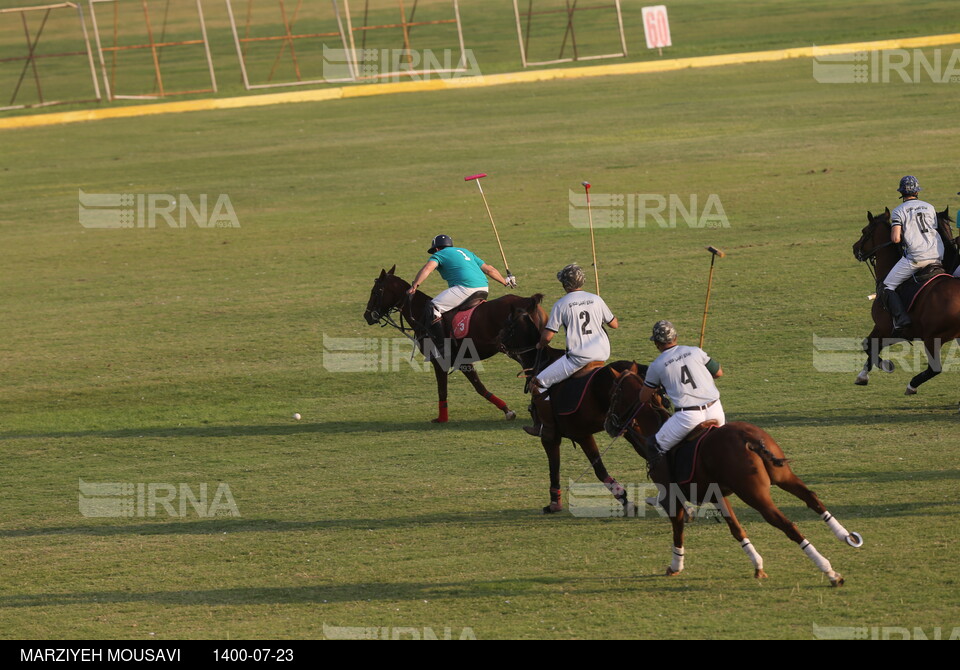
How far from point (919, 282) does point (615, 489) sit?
517 cm

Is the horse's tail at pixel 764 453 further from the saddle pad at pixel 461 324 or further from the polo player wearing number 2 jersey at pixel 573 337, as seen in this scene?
the saddle pad at pixel 461 324

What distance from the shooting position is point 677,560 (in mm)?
10898

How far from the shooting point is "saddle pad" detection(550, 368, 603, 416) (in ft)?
41.4

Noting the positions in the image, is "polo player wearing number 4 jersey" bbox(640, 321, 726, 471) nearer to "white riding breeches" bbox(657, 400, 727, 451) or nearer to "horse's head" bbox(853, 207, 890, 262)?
"white riding breeches" bbox(657, 400, 727, 451)

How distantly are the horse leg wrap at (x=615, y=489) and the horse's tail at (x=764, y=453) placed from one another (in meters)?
2.84

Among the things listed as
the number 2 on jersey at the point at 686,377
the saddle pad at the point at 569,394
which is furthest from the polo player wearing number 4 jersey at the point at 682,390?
the saddle pad at the point at 569,394

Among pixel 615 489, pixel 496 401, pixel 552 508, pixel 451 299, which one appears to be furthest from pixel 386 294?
pixel 615 489

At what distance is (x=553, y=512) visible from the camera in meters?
12.7

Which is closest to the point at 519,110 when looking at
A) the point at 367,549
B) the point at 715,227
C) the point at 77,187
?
the point at 77,187

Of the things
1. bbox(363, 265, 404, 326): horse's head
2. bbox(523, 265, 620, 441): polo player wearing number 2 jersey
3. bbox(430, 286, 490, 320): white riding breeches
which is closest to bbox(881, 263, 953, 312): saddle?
bbox(523, 265, 620, 441): polo player wearing number 2 jersey

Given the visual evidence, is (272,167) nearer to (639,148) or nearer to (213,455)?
(639,148)

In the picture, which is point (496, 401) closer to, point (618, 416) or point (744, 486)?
point (618, 416)

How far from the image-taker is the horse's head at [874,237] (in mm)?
15828

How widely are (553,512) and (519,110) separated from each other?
32.1 meters
